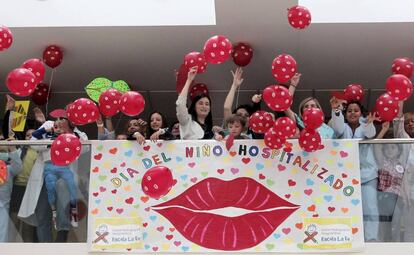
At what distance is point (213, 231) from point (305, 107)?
1.44 meters

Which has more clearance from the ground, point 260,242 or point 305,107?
point 305,107

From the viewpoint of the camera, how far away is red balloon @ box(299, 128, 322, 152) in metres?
6.73

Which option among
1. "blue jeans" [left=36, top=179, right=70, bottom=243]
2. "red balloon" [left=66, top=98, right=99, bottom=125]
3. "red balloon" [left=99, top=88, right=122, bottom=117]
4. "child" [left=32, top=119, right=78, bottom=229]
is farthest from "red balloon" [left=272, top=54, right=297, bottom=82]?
"blue jeans" [left=36, top=179, right=70, bottom=243]

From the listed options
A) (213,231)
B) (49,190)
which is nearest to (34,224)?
(49,190)

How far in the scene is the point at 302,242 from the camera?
6.70 metres

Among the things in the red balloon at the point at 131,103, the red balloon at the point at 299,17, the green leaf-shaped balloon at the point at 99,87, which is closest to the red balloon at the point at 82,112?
the red balloon at the point at 131,103

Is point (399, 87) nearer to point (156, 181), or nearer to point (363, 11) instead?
point (363, 11)

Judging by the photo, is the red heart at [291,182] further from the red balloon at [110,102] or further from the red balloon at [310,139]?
the red balloon at [110,102]

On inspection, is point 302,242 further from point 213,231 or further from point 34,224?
point 34,224

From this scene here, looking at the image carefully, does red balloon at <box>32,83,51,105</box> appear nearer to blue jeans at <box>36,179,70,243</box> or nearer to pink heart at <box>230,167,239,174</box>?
blue jeans at <box>36,179,70,243</box>

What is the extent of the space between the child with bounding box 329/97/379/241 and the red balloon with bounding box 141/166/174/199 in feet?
5.49

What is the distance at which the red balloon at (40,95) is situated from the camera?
9.52m

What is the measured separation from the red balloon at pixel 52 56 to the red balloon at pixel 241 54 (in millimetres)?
2039

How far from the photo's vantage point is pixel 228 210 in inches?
267
